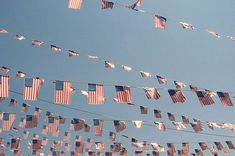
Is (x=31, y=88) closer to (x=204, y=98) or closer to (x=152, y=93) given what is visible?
(x=152, y=93)

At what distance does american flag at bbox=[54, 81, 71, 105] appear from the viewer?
1541 cm

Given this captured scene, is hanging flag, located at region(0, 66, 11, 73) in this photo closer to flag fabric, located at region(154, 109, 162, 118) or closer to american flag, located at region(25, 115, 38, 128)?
american flag, located at region(25, 115, 38, 128)

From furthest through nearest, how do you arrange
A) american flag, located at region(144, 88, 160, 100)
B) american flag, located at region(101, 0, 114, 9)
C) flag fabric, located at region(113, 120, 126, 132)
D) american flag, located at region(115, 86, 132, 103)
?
flag fabric, located at region(113, 120, 126, 132)
american flag, located at region(144, 88, 160, 100)
american flag, located at region(115, 86, 132, 103)
american flag, located at region(101, 0, 114, 9)

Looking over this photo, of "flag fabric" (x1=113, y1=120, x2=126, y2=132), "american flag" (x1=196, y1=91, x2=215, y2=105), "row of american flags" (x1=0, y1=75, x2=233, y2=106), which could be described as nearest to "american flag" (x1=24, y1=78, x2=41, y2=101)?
"row of american flags" (x1=0, y1=75, x2=233, y2=106)

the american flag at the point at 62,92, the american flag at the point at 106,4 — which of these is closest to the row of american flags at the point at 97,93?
the american flag at the point at 62,92

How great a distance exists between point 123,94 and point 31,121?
674cm

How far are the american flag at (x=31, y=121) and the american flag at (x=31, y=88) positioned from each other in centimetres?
515

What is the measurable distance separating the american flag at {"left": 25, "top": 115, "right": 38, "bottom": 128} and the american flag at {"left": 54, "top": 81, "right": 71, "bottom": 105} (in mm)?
5642

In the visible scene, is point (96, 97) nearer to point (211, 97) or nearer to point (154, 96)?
point (154, 96)

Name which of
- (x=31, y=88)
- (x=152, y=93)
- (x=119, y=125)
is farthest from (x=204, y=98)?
(x=31, y=88)

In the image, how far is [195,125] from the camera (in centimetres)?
2198

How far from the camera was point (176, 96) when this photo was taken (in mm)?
17297

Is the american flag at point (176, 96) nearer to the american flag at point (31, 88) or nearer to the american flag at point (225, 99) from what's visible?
the american flag at point (225, 99)

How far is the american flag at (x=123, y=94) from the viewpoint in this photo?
16.5m
